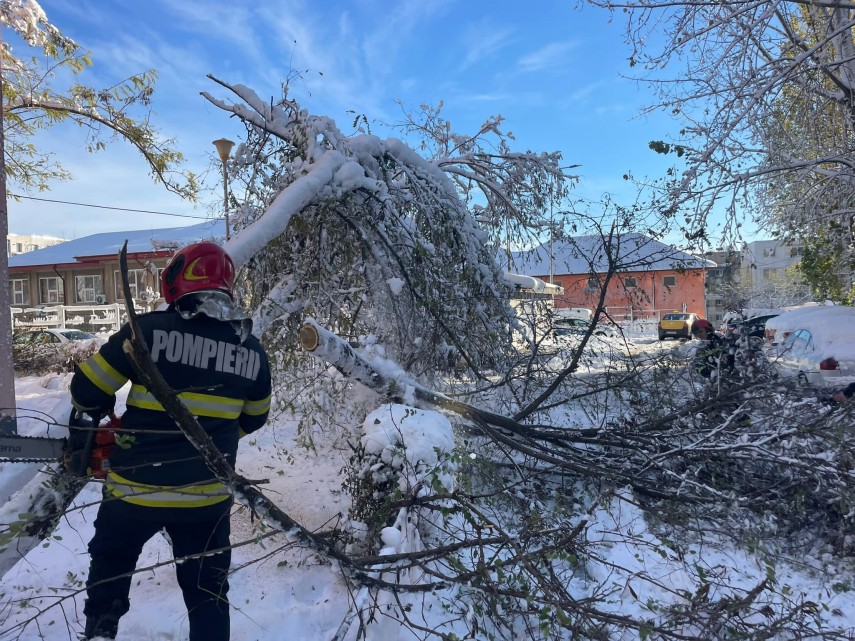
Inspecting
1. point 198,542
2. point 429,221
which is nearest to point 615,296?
point 429,221

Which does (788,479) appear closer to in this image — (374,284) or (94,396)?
(374,284)

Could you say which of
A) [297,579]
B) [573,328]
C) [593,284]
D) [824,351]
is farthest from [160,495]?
[824,351]

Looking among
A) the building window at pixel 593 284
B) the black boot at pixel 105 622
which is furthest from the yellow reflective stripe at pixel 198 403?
the building window at pixel 593 284

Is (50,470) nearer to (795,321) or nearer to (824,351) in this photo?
(824,351)

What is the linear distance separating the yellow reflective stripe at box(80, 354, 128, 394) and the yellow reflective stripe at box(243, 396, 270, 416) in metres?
0.50

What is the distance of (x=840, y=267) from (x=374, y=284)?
11.9 meters

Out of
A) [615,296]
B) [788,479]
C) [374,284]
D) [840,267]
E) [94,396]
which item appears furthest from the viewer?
[840,267]

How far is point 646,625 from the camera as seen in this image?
6.62 ft

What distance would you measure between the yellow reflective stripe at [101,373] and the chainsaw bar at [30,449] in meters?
0.37

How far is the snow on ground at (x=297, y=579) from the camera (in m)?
2.63

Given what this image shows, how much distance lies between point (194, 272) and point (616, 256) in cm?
269

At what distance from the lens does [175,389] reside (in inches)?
79.5

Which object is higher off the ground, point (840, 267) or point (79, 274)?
point (79, 274)

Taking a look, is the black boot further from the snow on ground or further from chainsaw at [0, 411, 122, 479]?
chainsaw at [0, 411, 122, 479]
